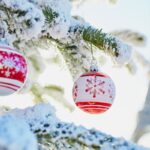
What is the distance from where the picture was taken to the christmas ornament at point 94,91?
2.19m

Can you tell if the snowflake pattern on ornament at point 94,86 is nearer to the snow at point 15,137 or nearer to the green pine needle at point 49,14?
the green pine needle at point 49,14

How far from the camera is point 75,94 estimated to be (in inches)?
89.0

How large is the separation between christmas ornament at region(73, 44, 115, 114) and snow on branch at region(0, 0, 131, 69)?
117mm

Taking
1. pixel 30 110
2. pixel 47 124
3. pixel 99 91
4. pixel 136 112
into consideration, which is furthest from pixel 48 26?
pixel 136 112

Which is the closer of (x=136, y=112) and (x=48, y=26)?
(x=48, y=26)

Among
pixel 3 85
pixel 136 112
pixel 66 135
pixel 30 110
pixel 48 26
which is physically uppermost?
pixel 136 112

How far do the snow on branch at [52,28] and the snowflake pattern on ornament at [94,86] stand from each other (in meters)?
0.13

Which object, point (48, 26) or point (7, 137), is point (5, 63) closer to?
point (48, 26)

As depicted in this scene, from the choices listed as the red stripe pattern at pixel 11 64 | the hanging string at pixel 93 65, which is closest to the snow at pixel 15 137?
the red stripe pattern at pixel 11 64

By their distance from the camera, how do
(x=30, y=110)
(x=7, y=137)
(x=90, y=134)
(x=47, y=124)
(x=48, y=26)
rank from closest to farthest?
(x=7, y=137) → (x=90, y=134) → (x=47, y=124) → (x=30, y=110) → (x=48, y=26)

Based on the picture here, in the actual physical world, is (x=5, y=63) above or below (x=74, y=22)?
below

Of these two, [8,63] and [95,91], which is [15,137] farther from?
[95,91]

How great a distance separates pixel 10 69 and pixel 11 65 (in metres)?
0.02

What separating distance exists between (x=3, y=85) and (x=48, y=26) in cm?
43
